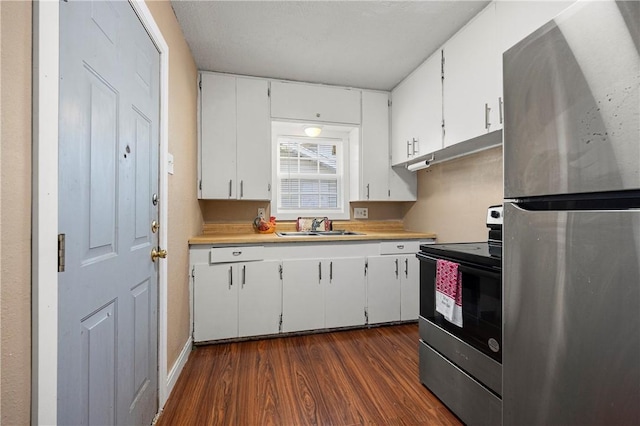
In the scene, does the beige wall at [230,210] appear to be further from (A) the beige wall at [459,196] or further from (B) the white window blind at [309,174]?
(A) the beige wall at [459,196]

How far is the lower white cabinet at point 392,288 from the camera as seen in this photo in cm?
257

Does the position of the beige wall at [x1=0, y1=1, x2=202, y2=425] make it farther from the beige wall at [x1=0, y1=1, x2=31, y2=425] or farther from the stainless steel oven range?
the stainless steel oven range

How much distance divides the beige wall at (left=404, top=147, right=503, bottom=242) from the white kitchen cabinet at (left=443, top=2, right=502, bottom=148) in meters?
0.36

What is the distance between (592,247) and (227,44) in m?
2.47

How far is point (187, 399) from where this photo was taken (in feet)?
5.23

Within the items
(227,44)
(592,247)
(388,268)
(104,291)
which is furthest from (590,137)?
(227,44)

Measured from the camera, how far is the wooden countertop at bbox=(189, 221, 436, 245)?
7.53 feet

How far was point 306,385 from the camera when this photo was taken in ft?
5.63

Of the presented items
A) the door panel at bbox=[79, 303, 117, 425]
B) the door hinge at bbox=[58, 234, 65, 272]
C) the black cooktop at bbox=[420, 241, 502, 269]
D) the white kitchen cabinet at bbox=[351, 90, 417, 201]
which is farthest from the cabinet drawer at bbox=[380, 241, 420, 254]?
the door hinge at bbox=[58, 234, 65, 272]

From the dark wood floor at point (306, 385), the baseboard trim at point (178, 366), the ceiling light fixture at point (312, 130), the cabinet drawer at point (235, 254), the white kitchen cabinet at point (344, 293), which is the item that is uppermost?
the ceiling light fixture at point (312, 130)

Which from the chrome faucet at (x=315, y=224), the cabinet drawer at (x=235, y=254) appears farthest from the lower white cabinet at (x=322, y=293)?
the chrome faucet at (x=315, y=224)

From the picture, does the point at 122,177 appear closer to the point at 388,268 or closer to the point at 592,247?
the point at 592,247

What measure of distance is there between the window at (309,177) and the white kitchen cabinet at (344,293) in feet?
2.64

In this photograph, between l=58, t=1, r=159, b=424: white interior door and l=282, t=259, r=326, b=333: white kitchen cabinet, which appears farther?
l=282, t=259, r=326, b=333: white kitchen cabinet
